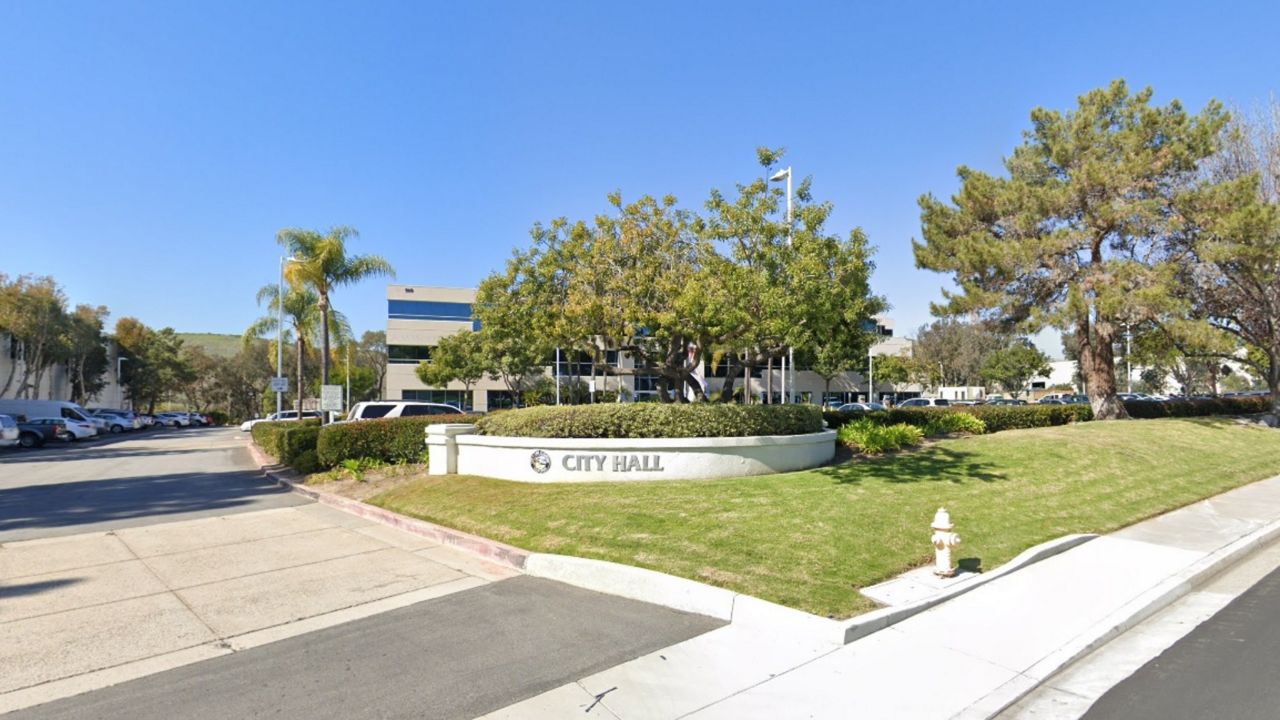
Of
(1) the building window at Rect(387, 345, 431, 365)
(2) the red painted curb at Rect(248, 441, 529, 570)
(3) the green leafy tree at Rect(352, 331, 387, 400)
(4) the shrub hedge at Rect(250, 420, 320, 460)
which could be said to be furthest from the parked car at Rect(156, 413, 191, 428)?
(2) the red painted curb at Rect(248, 441, 529, 570)

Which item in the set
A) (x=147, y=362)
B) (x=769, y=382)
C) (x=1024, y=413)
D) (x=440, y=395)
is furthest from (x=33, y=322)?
(x=1024, y=413)

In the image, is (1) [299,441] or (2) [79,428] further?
(2) [79,428]

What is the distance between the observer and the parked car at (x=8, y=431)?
2809cm

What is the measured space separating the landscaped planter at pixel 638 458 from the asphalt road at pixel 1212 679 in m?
6.43

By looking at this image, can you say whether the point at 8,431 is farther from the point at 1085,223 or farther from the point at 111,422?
the point at 1085,223

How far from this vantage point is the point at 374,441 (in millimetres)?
15195

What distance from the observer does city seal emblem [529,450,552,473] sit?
1148cm

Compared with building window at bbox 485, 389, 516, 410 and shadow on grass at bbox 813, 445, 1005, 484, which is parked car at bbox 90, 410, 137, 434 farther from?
shadow on grass at bbox 813, 445, 1005, 484

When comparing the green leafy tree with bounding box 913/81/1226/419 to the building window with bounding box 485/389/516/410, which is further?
the building window with bounding box 485/389/516/410

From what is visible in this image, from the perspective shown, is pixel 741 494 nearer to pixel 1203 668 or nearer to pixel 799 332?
pixel 799 332

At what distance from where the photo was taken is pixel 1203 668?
495 centimetres

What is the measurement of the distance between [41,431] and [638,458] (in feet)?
120

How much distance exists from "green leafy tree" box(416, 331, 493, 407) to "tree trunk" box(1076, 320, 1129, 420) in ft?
95.2

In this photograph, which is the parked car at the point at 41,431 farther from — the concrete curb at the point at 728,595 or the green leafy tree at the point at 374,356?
the green leafy tree at the point at 374,356
